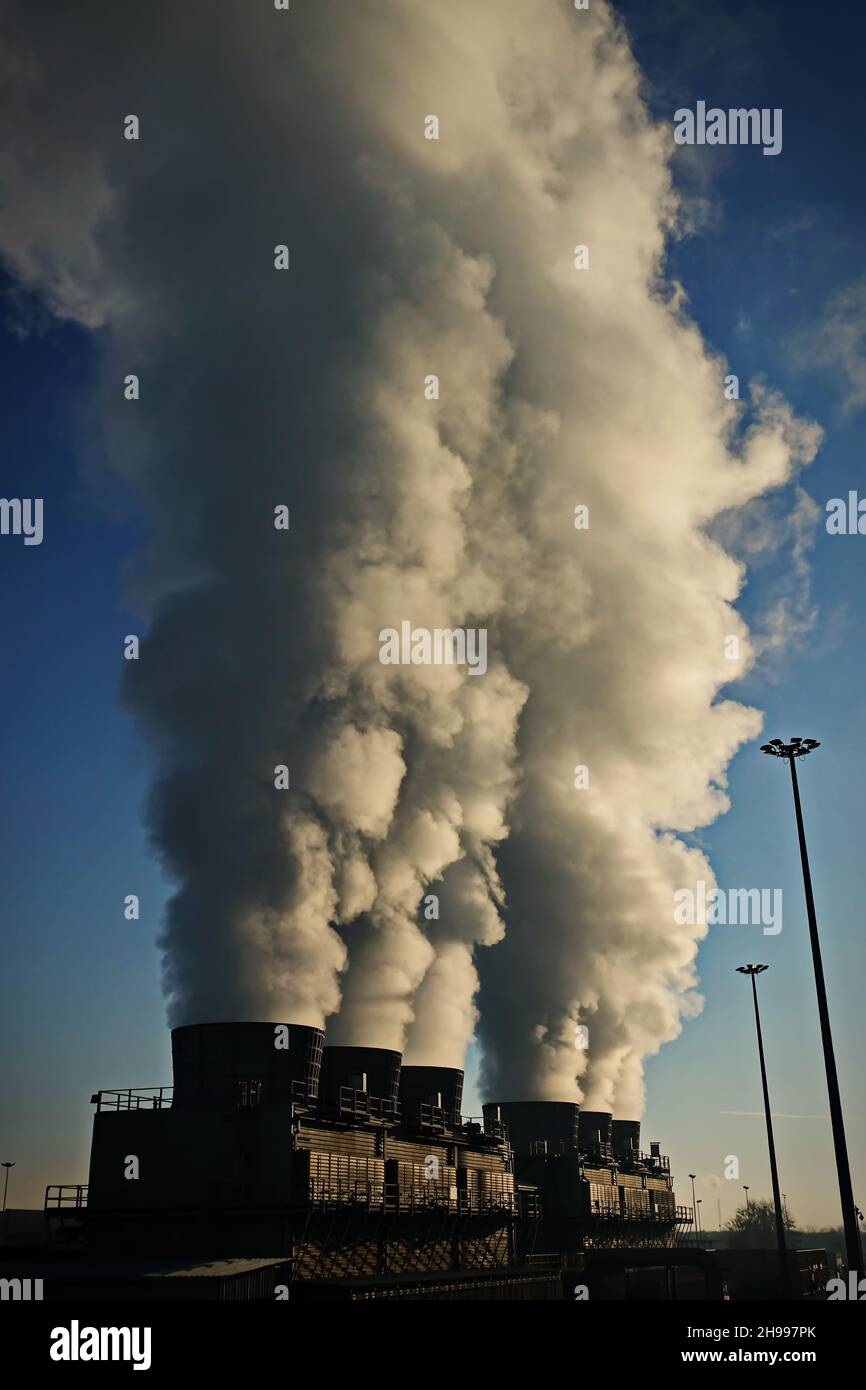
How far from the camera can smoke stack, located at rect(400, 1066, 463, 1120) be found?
194ft

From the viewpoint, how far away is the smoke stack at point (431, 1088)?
194 feet

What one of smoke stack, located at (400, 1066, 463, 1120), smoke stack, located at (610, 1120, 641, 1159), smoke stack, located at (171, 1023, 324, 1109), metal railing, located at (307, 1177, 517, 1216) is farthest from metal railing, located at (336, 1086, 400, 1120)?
smoke stack, located at (610, 1120, 641, 1159)

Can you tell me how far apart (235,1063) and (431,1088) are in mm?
21459

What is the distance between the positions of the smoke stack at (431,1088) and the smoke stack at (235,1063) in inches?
744

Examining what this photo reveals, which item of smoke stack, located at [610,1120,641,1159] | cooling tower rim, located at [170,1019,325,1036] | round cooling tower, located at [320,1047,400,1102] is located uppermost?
cooling tower rim, located at [170,1019,325,1036]

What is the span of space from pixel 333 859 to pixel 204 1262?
15568 millimetres

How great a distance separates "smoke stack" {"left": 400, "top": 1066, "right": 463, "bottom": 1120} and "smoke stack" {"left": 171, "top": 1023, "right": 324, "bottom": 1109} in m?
18.9

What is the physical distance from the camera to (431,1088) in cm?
5953

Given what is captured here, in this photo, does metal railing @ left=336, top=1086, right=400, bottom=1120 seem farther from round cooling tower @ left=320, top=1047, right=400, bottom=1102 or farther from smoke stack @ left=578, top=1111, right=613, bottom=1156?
smoke stack @ left=578, top=1111, right=613, bottom=1156

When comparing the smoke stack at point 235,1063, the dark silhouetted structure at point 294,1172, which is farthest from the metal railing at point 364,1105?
the smoke stack at point 235,1063

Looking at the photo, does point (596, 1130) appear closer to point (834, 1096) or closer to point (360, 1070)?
point (360, 1070)

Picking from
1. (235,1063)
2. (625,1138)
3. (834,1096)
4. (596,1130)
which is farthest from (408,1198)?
(625,1138)
